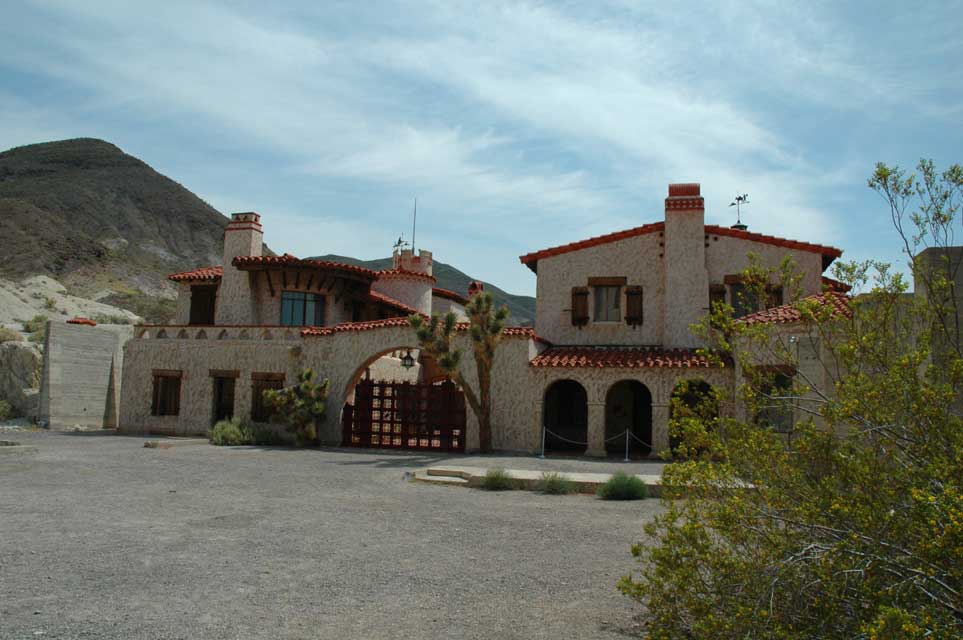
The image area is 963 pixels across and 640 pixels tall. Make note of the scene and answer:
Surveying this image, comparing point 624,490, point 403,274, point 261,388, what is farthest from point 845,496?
point 403,274

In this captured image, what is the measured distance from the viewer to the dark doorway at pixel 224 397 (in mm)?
27203

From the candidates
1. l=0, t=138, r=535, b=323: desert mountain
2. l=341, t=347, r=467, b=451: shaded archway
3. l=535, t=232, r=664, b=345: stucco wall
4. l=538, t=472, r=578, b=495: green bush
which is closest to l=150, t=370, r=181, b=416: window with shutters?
l=341, t=347, r=467, b=451: shaded archway

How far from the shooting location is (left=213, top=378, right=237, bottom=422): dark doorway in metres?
27.2

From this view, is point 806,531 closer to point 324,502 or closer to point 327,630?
point 327,630

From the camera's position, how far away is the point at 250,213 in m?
28.8

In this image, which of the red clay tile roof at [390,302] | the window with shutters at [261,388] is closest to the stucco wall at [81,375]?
the window with shutters at [261,388]

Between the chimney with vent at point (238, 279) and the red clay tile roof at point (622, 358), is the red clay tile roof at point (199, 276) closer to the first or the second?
the chimney with vent at point (238, 279)

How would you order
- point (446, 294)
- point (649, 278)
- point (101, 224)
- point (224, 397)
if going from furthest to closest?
point (101, 224) < point (446, 294) < point (224, 397) < point (649, 278)

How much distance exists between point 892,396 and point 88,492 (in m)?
13.1

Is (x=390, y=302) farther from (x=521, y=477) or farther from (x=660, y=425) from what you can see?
(x=521, y=477)

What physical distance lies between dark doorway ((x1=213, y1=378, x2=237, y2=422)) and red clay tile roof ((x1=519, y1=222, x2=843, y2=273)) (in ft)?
40.0

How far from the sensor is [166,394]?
27656 mm

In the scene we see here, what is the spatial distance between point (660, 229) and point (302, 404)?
44.1 ft

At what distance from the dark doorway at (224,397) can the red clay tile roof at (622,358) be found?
40.4ft
